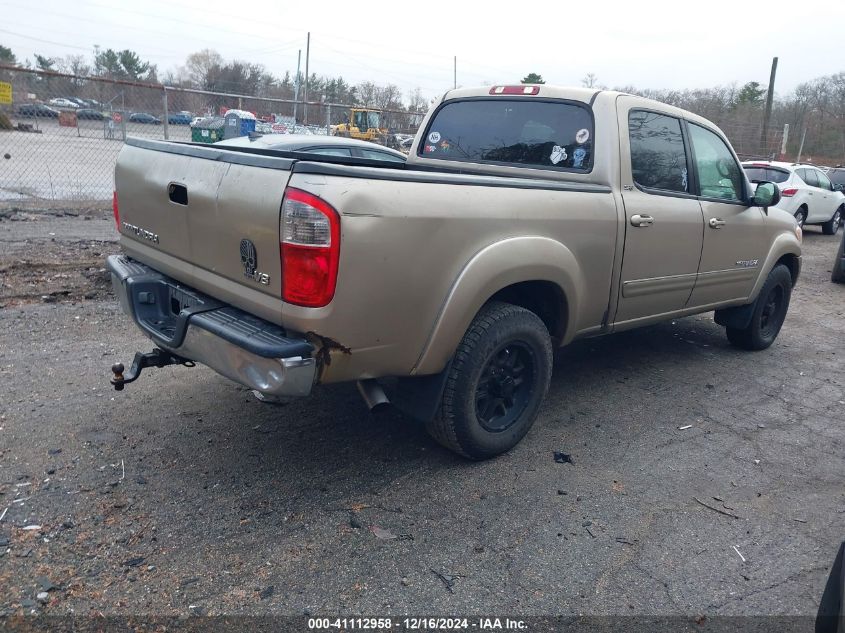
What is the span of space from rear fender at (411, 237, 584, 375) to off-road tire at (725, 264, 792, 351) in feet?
10.2

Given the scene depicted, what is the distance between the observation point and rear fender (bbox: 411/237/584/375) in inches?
128

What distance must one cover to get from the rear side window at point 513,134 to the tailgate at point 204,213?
2086mm

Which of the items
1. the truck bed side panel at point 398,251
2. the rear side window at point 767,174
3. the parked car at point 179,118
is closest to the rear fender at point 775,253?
the truck bed side panel at point 398,251

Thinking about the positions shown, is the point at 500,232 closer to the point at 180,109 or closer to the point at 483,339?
the point at 483,339

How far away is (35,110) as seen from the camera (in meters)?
13.0

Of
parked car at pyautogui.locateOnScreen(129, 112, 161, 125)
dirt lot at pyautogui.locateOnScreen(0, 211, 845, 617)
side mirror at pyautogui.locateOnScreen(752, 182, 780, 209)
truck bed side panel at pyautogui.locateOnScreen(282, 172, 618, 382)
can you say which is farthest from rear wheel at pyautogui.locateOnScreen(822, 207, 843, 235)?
truck bed side panel at pyautogui.locateOnScreen(282, 172, 618, 382)

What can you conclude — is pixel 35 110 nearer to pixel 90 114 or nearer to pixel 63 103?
pixel 63 103

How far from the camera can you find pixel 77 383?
4520 mm

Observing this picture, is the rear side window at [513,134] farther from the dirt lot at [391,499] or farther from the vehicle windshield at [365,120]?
the vehicle windshield at [365,120]

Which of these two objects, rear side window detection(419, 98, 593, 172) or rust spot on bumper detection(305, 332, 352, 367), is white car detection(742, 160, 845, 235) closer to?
rear side window detection(419, 98, 593, 172)

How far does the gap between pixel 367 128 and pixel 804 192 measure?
1018 cm

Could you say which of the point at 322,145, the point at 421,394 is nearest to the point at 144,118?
the point at 322,145

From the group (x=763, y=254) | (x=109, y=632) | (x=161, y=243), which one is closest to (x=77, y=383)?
(x=161, y=243)

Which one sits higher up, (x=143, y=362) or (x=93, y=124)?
(x=93, y=124)
